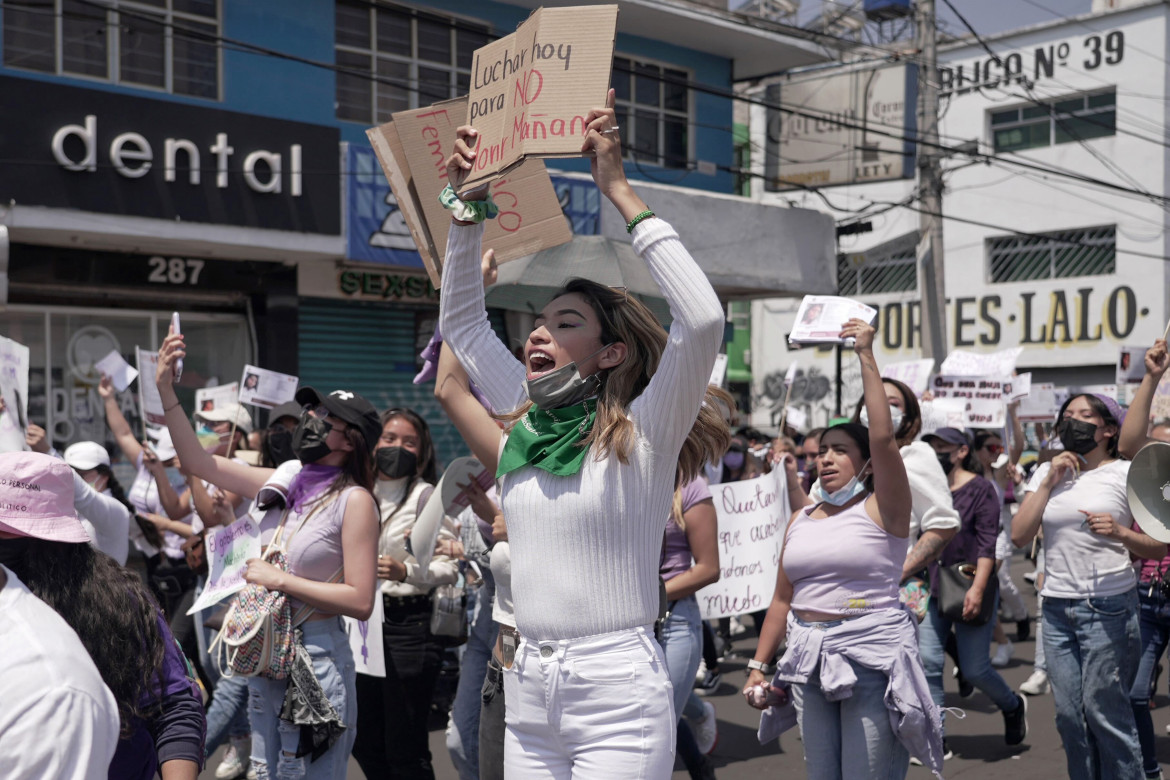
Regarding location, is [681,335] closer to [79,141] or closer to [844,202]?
[79,141]

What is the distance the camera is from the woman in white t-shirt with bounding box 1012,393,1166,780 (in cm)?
555

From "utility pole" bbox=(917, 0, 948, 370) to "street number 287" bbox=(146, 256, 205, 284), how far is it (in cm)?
975

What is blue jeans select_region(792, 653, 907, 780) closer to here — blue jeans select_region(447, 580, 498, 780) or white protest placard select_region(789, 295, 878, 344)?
white protest placard select_region(789, 295, 878, 344)

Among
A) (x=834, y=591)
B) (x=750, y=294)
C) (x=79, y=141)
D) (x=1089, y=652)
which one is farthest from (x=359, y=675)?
(x=750, y=294)

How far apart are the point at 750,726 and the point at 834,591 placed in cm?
392

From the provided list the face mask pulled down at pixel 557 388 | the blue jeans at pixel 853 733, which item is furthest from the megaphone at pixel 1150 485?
the face mask pulled down at pixel 557 388

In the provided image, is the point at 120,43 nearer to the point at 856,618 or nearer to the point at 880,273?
the point at 856,618

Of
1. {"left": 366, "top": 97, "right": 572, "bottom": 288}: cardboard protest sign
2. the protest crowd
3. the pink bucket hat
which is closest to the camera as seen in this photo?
the pink bucket hat

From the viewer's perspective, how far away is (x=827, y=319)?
5.11m

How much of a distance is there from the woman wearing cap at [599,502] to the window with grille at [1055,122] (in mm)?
29013

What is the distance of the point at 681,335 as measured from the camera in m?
2.79

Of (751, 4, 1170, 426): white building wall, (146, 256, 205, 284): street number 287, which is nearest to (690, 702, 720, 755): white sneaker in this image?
(146, 256, 205, 284): street number 287

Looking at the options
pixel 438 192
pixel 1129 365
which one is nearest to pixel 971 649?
pixel 1129 365

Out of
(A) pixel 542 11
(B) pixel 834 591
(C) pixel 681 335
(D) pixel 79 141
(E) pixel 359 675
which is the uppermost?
(D) pixel 79 141
